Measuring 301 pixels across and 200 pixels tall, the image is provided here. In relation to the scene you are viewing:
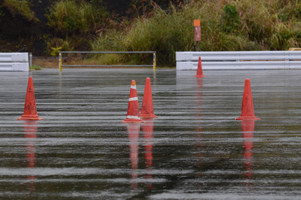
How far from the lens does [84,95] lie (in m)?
16.8

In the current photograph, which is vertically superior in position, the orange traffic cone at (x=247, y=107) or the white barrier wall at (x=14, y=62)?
the white barrier wall at (x=14, y=62)

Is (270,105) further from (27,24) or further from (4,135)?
(27,24)

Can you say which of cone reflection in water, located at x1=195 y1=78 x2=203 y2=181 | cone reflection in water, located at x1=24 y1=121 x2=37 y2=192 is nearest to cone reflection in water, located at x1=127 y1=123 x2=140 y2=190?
cone reflection in water, located at x1=195 y1=78 x2=203 y2=181

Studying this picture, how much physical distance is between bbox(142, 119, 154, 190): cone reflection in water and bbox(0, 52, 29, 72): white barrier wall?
796 inches

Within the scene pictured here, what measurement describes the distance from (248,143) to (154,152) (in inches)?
62.5

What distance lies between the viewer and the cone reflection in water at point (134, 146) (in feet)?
20.8

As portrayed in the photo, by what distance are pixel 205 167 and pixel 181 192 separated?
1220 mm

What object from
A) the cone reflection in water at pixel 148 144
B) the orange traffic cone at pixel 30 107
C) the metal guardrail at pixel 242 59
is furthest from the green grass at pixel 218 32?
the cone reflection in water at pixel 148 144

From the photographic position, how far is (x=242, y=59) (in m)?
30.1

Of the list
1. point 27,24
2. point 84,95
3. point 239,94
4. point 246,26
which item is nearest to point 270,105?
point 239,94

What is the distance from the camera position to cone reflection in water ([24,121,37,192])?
638 cm

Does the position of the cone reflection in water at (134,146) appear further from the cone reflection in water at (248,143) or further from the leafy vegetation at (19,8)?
the leafy vegetation at (19,8)

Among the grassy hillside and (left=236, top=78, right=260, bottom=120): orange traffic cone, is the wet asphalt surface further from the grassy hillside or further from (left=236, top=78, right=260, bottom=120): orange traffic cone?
the grassy hillside

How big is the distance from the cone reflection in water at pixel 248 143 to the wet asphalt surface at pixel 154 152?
2 centimetres
